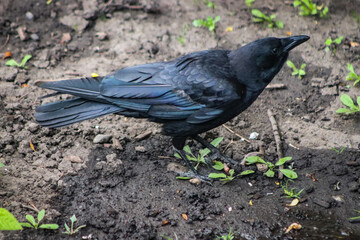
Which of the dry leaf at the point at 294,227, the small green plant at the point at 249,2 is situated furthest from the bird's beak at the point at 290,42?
the small green plant at the point at 249,2

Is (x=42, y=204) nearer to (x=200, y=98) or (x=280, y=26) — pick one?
(x=200, y=98)

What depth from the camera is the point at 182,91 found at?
4.56m

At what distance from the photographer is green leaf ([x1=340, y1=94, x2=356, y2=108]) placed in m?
5.24

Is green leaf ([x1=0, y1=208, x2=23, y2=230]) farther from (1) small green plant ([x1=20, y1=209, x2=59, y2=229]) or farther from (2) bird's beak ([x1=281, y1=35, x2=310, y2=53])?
(2) bird's beak ([x1=281, y1=35, x2=310, y2=53])

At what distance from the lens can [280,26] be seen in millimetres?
6742

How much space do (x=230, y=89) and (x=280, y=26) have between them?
2824 millimetres

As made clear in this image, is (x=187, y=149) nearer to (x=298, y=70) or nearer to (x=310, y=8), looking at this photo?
(x=298, y=70)

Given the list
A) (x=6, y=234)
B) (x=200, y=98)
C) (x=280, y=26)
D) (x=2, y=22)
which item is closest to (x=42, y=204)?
(x=6, y=234)

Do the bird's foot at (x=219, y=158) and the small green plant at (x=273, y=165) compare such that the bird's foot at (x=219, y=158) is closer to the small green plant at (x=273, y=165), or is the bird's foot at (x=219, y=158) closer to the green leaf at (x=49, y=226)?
the small green plant at (x=273, y=165)

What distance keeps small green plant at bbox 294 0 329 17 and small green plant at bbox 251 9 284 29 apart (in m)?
0.40

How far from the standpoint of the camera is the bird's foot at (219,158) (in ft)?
16.2

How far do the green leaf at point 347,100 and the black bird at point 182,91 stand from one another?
1.19 meters

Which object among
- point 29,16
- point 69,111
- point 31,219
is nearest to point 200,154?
point 69,111

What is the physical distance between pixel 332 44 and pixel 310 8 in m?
Answer: 0.79
